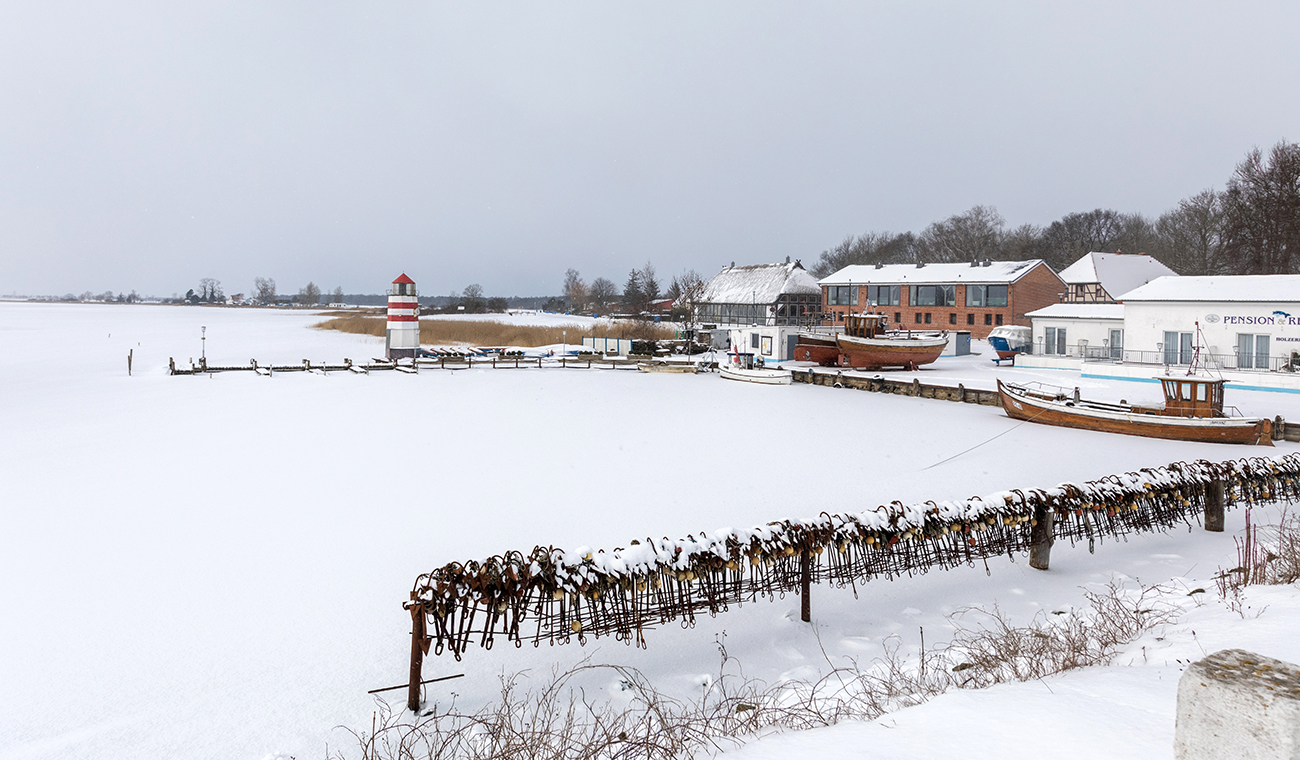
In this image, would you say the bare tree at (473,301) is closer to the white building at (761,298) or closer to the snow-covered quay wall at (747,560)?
the white building at (761,298)

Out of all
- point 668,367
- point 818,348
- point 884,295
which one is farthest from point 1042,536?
point 884,295

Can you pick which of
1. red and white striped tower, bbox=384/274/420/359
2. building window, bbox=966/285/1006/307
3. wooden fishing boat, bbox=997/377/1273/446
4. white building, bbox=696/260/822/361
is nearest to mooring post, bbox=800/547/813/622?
wooden fishing boat, bbox=997/377/1273/446

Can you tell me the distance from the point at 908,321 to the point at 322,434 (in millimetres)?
49170

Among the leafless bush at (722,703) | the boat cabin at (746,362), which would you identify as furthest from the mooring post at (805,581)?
the boat cabin at (746,362)

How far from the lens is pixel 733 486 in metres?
13.6

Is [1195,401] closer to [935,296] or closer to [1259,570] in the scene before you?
[1259,570]

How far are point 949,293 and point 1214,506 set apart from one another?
158 feet

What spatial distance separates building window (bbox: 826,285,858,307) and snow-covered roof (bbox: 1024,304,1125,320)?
22944 mm

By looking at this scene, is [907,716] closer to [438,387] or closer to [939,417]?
[939,417]

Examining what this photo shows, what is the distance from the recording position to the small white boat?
108ft

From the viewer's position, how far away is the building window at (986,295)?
52500mm

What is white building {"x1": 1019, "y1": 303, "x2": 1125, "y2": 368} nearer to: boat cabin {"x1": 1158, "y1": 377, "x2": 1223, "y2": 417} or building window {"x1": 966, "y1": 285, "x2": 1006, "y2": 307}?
building window {"x1": 966, "y1": 285, "x2": 1006, "y2": 307}

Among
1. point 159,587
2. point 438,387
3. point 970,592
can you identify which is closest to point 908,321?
point 438,387

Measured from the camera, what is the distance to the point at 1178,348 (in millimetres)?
29625
